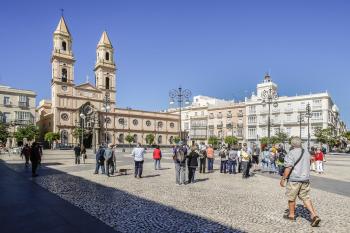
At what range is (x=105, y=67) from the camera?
228 feet

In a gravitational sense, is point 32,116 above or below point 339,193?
above

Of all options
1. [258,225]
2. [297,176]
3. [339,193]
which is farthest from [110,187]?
[339,193]

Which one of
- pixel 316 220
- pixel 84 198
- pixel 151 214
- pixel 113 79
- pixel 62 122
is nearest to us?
pixel 316 220

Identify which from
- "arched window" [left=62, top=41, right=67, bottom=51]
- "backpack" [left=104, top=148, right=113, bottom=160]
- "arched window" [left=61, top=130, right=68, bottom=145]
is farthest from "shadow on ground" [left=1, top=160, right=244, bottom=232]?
"arched window" [left=62, top=41, right=67, bottom=51]

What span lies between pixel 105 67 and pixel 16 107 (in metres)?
21.0

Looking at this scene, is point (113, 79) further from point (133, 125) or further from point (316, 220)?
point (316, 220)

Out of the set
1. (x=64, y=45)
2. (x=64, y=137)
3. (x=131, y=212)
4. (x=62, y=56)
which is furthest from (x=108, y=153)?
(x=64, y=45)

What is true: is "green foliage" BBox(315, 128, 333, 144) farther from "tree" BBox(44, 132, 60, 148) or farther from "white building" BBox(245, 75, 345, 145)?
"tree" BBox(44, 132, 60, 148)

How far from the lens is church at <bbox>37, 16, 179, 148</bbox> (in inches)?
2426

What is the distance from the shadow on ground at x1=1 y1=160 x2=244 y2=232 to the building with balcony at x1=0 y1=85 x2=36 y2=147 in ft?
192

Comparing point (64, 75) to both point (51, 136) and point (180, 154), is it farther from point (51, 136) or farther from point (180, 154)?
point (180, 154)

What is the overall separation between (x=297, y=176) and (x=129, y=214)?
418 cm

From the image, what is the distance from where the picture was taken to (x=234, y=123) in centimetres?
7431

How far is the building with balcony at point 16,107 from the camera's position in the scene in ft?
204
